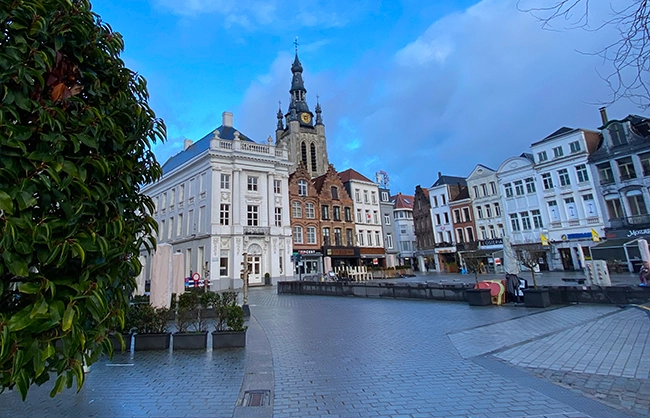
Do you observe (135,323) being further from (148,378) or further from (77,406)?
(77,406)

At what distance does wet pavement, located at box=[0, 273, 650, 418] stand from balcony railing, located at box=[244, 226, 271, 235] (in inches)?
1033

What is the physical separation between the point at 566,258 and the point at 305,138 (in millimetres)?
48005

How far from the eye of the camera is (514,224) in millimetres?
43312

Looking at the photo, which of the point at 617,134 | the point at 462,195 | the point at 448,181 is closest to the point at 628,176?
the point at 617,134

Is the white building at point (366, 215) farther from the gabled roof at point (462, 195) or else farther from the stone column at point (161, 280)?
the stone column at point (161, 280)

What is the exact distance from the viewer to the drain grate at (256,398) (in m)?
4.91

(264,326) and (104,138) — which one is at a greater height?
(104,138)

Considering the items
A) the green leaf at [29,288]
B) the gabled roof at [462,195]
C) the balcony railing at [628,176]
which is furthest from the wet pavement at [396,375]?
the gabled roof at [462,195]

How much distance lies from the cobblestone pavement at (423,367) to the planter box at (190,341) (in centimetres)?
178

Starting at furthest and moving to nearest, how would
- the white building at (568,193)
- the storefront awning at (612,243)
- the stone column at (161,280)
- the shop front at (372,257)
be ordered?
the shop front at (372,257) → the white building at (568,193) → the storefront awning at (612,243) → the stone column at (161,280)

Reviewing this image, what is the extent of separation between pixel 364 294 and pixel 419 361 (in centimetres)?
1432

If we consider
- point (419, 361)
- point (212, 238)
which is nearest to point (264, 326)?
point (419, 361)

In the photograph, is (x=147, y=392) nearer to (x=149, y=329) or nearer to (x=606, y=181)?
(x=149, y=329)

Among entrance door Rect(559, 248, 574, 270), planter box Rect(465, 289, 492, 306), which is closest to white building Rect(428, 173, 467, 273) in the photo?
entrance door Rect(559, 248, 574, 270)
